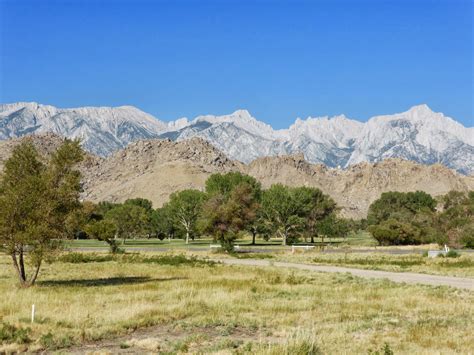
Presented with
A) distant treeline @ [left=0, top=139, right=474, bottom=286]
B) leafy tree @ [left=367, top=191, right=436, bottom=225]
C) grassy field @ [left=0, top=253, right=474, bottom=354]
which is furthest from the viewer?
leafy tree @ [left=367, top=191, right=436, bottom=225]

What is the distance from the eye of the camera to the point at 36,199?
29.4 m

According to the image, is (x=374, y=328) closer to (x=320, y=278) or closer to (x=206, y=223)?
(x=320, y=278)

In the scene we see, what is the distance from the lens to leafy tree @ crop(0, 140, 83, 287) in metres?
29.0

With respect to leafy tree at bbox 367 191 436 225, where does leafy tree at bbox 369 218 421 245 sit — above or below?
below

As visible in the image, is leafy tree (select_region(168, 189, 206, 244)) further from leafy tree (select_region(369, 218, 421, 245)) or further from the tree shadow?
the tree shadow

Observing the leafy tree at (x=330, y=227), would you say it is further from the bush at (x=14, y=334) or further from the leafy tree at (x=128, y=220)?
the bush at (x=14, y=334)

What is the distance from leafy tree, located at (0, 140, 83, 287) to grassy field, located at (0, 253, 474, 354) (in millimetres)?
2314

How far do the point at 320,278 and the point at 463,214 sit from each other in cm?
7601

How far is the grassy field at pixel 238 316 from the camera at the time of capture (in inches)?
629

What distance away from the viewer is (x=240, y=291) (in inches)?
1085

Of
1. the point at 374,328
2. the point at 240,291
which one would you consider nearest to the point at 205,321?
the point at 374,328

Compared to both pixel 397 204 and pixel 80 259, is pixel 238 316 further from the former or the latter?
pixel 397 204

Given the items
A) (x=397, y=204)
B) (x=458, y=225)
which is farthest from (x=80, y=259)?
(x=397, y=204)

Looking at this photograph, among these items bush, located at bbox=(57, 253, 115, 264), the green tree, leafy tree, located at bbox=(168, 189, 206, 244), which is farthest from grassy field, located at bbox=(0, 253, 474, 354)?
the green tree
